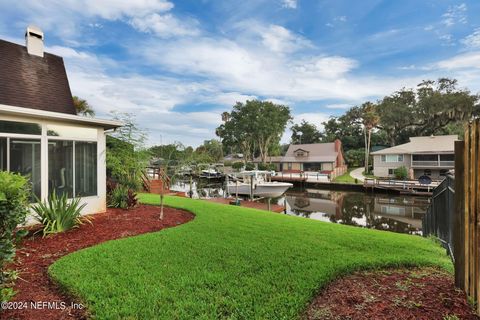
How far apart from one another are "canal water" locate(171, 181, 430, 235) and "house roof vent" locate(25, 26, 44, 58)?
1610 cm

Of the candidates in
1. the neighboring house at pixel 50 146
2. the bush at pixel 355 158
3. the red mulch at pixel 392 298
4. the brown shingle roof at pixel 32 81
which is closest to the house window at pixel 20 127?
the neighboring house at pixel 50 146

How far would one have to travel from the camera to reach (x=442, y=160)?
2802cm

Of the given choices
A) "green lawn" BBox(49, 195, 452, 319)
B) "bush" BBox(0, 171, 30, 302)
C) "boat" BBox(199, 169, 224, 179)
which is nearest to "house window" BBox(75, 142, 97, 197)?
"green lawn" BBox(49, 195, 452, 319)

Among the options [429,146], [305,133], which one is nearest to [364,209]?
[429,146]

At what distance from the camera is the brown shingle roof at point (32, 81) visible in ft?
31.0

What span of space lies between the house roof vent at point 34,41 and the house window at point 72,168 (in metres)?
7.71

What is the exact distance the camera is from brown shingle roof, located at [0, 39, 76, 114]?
31.0ft

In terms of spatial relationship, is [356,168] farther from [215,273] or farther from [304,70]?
[215,273]

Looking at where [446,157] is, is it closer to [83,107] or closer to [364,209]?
[364,209]

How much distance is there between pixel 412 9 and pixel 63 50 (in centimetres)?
1665

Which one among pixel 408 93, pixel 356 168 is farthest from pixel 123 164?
pixel 408 93

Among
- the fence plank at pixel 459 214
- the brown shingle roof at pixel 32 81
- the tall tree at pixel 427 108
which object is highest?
the tall tree at pixel 427 108

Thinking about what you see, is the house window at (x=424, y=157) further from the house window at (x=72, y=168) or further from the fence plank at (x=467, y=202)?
the house window at (x=72, y=168)

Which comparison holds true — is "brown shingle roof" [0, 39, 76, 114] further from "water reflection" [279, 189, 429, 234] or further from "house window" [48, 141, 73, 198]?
"water reflection" [279, 189, 429, 234]
